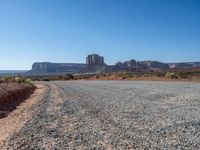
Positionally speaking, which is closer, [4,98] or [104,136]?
[104,136]

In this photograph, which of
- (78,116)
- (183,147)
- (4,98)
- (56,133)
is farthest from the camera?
(4,98)

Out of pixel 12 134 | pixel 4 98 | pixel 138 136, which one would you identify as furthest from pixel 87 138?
pixel 4 98

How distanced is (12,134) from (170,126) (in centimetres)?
509

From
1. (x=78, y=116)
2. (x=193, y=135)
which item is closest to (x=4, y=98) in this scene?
(x=78, y=116)

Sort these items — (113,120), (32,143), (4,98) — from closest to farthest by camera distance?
(32,143) → (113,120) → (4,98)

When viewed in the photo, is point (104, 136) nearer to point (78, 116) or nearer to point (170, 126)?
point (170, 126)

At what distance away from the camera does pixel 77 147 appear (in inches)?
376

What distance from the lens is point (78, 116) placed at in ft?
52.1

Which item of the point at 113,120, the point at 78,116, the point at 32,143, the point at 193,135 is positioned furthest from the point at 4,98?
the point at 193,135

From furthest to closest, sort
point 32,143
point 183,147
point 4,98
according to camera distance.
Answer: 1. point 4,98
2. point 32,143
3. point 183,147

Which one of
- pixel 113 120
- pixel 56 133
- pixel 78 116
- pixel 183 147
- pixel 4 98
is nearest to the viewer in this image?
pixel 183 147

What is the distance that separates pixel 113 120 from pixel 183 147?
5280 mm

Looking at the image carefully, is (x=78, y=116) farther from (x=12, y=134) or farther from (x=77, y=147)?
(x=77, y=147)

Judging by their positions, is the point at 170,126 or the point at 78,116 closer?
the point at 170,126
